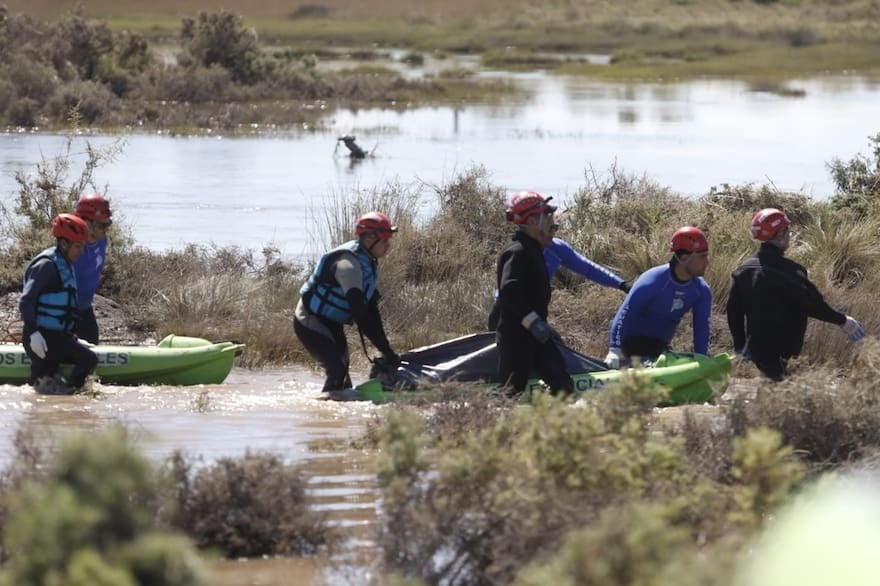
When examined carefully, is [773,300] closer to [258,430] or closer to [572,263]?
[572,263]

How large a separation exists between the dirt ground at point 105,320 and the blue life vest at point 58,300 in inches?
93.8

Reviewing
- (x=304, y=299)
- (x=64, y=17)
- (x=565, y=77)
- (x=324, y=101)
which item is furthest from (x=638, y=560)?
(x=565, y=77)

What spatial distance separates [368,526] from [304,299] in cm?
388

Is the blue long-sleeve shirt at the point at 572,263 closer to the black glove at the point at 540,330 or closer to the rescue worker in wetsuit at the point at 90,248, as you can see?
the black glove at the point at 540,330

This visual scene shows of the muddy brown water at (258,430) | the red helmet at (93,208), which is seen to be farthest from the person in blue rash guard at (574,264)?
the red helmet at (93,208)

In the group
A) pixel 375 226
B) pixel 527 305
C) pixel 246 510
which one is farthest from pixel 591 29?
pixel 246 510

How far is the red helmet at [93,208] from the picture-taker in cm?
1198

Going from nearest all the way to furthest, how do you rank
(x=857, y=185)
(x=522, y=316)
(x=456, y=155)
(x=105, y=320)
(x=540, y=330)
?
(x=540, y=330)
(x=522, y=316)
(x=105, y=320)
(x=857, y=185)
(x=456, y=155)

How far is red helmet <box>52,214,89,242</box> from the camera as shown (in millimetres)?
11391

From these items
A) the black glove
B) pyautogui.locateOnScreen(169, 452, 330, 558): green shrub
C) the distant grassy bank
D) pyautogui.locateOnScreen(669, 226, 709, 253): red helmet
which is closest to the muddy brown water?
pyautogui.locateOnScreen(169, 452, 330, 558): green shrub

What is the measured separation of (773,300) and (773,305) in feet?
0.14

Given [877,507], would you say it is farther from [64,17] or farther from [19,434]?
[64,17]

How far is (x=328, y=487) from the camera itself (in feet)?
29.1

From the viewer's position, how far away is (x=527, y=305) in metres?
10.5
